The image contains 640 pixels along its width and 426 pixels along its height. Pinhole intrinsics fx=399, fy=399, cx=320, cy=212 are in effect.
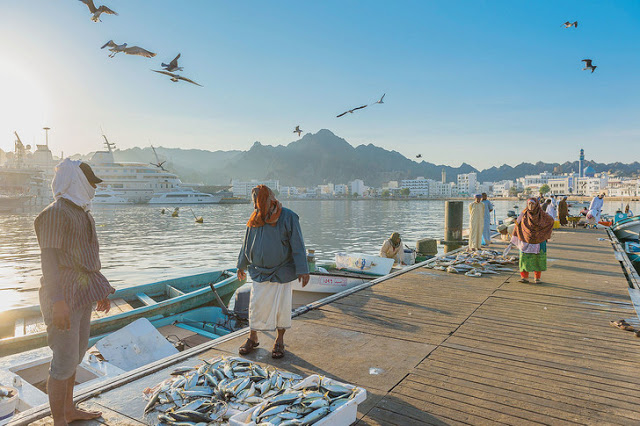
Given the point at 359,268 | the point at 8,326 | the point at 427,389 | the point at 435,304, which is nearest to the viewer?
the point at 427,389

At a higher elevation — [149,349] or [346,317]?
[346,317]

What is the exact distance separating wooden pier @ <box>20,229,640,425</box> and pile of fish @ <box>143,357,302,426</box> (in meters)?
0.27

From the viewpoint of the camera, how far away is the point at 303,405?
309 centimetres

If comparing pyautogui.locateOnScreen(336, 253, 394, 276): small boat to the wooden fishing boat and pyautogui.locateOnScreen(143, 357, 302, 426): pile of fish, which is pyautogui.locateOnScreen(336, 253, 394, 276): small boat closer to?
the wooden fishing boat

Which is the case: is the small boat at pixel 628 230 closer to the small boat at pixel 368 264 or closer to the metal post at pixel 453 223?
the metal post at pixel 453 223

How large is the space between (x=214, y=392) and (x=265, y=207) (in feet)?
6.75

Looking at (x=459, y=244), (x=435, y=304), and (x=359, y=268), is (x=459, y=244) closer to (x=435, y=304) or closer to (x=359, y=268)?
(x=359, y=268)

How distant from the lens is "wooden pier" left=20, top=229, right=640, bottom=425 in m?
3.48

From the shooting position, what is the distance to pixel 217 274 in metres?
12.7

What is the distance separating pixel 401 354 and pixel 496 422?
155 centimetres

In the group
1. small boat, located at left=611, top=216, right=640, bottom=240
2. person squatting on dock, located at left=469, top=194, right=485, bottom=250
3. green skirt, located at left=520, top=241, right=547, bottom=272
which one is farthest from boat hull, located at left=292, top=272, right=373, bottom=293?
small boat, located at left=611, top=216, right=640, bottom=240

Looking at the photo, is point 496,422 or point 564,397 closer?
point 496,422

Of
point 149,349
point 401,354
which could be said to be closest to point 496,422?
point 401,354

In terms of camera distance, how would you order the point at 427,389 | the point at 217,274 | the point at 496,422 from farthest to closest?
the point at 217,274
the point at 427,389
the point at 496,422
